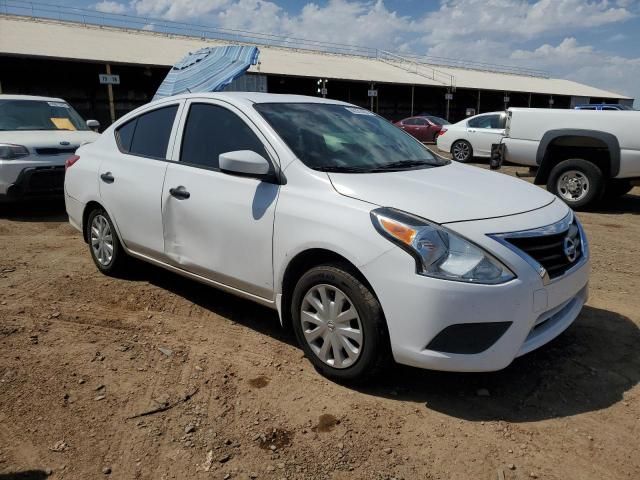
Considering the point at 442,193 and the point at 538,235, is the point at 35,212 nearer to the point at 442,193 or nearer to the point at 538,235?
the point at 442,193

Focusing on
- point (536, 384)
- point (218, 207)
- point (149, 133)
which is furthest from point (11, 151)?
point (536, 384)

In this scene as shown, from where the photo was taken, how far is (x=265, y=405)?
2.88 m

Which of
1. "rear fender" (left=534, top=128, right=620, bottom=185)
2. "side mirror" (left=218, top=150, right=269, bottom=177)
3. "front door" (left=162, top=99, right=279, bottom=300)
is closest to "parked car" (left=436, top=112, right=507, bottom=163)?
"rear fender" (left=534, top=128, right=620, bottom=185)

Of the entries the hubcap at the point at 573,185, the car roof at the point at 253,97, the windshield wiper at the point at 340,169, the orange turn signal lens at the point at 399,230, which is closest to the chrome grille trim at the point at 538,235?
the orange turn signal lens at the point at 399,230

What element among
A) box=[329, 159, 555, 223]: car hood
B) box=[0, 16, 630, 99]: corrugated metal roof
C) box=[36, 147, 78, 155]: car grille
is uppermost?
box=[0, 16, 630, 99]: corrugated metal roof

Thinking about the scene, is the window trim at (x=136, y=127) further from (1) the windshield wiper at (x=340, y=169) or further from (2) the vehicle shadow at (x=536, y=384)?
(2) the vehicle shadow at (x=536, y=384)

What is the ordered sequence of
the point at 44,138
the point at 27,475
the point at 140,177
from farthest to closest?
the point at 44,138 < the point at 140,177 < the point at 27,475

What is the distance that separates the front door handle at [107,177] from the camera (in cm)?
449

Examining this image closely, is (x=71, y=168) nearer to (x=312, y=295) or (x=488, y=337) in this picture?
(x=312, y=295)

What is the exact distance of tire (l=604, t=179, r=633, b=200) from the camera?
804 centimetres

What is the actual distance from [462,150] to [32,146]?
1101 cm

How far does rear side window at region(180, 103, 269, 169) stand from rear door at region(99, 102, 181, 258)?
0.22 metres

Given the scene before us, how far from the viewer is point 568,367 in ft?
10.6

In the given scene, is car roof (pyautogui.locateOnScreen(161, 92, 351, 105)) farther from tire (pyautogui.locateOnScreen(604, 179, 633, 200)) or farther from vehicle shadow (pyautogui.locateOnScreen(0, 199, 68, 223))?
tire (pyautogui.locateOnScreen(604, 179, 633, 200))
